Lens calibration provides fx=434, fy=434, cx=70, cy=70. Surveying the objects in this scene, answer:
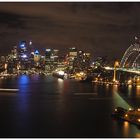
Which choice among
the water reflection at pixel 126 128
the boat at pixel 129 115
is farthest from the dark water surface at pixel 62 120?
the boat at pixel 129 115

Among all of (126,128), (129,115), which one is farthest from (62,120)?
(126,128)

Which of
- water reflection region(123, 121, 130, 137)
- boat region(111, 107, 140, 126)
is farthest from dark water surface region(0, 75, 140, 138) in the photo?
boat region(111, 107, 140, 126)

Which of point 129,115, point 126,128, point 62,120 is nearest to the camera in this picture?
point 126,128

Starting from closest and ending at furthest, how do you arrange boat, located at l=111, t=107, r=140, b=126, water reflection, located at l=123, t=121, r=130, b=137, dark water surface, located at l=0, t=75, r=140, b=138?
water reflection, located at l=123, t=121, r=130, b=137, dark water surface, located at l=0, t=75, r=140, b=138, boat, located at l=111, t=107, r=140, b=126

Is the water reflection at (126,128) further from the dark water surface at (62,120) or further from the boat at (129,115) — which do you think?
the boat at (129,115)

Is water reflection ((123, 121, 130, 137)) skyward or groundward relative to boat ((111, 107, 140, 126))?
groundward

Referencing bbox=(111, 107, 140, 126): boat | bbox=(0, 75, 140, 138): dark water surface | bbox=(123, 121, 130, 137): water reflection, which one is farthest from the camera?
bbox=(111, 107, 140, 126): boat

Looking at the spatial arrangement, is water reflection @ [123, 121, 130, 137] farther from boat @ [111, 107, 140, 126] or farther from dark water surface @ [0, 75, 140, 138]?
boat @ [111, 107, 140, 126]

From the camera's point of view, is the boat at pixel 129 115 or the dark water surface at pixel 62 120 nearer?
the dark water surface at pixel 62 120

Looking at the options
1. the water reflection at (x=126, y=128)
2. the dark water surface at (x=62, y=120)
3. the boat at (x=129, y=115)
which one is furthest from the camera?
the boat at (x=129, y=115)

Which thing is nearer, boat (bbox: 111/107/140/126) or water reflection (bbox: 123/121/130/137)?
water reflection (bbox: 123/121/130/137)

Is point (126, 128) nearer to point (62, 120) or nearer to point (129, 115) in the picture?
point (129, 115)

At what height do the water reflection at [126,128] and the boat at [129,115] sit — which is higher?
the boat at [129,115]
